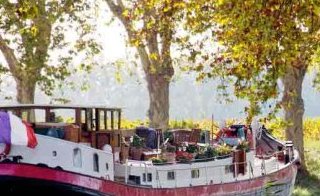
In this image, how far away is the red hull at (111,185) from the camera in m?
15.3

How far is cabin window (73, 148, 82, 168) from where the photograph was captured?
16436mm

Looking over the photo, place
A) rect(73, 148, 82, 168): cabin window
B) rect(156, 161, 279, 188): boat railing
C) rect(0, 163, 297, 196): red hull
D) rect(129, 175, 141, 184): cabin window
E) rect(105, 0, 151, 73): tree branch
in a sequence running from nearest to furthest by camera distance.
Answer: rect(0, 163, 297, 196): red hull
rect(73, 148, 82, 168): cabin window
rect(129, 175, 141, 184): cabin window
rect(156, 161, 279, 188): boat railing
rect(105, 0, 151, 73): tree branch

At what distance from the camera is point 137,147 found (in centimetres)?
2058

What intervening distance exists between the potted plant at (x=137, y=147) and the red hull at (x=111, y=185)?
62.0 inches

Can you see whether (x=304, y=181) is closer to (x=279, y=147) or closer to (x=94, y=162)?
(x=279, y=147)

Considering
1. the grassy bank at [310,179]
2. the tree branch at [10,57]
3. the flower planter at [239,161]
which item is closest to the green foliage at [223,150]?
the flower planter at [239,161]

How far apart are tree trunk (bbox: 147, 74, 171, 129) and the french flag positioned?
1736 centimetres

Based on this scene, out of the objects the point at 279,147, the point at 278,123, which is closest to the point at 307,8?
the point at 278,123

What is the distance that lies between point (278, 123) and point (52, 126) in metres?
5.04

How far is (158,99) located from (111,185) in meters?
15.8

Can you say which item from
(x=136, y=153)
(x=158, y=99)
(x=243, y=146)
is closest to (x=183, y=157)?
(x=136, y=153)

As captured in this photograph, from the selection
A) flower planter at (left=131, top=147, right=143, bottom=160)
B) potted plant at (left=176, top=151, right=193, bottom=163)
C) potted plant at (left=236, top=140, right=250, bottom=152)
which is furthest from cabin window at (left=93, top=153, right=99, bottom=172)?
potted plant at (left=236, top=140, right=250, bottom=152)

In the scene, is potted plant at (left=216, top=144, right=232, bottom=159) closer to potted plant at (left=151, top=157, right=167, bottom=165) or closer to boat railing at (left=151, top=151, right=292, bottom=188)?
boat railing at (left=151, top=151, right=292, bottom=188)

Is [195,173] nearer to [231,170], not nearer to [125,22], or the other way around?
[231,170]
